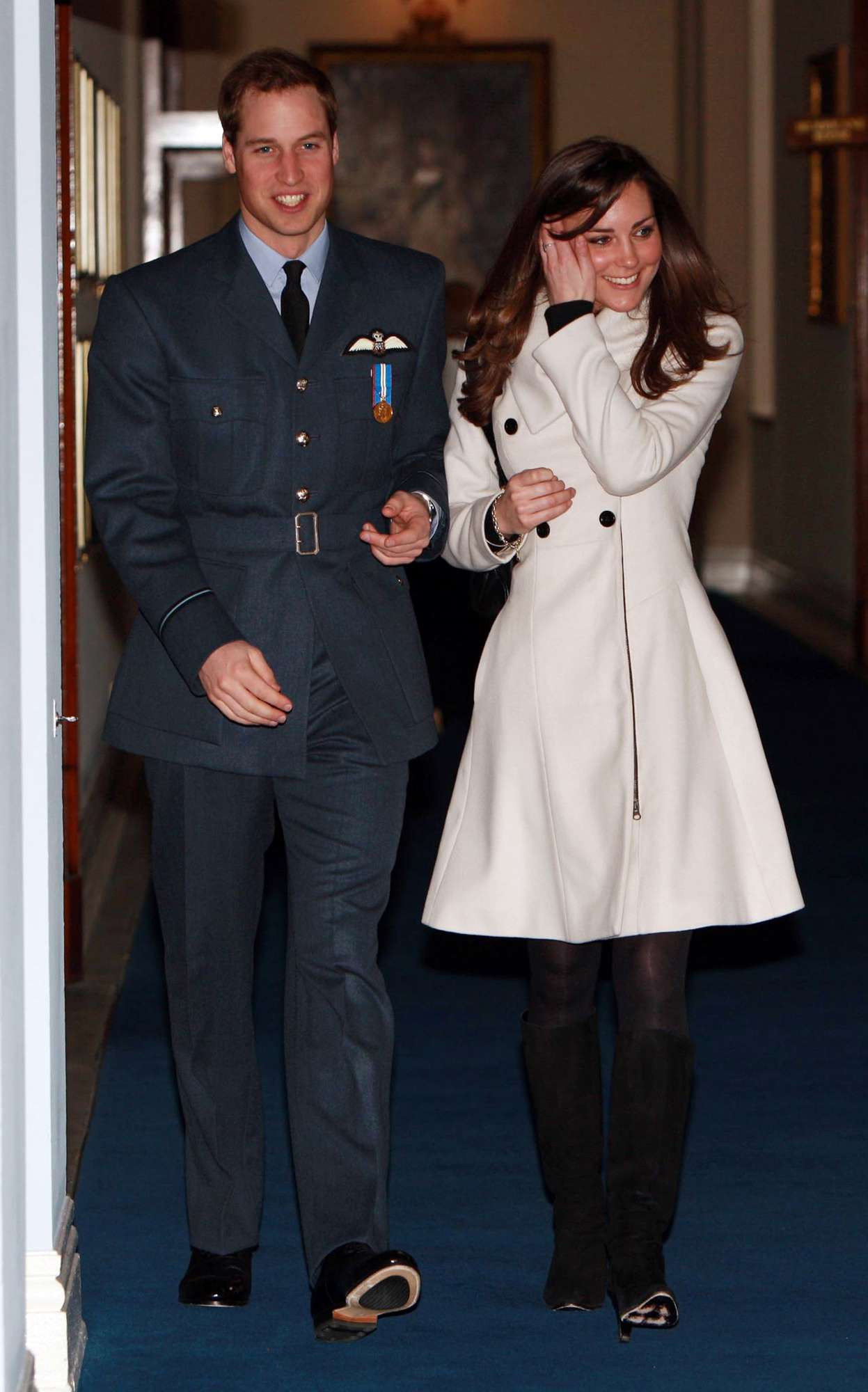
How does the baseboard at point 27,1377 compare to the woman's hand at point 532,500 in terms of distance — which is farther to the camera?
the woman's hand at point 532,500

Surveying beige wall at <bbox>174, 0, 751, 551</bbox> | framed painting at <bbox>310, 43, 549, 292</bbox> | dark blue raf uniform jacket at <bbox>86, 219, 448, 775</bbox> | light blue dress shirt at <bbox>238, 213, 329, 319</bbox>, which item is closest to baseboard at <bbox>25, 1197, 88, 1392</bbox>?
dark blue raf uniform jacket at <bbox>86, 219, 448, 775</bbox>

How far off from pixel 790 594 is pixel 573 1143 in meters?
10.3

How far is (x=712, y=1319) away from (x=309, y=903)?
87cm

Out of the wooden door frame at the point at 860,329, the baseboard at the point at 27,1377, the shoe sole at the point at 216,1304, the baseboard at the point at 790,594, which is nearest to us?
the baseboard at the point at 27,1377

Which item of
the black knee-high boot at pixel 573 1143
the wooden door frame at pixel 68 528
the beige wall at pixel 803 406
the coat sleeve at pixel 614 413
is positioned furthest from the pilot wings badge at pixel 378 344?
the beige wall at pixel 803 406

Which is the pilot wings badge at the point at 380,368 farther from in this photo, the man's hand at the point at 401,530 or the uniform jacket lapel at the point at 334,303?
the man's hand at the point at 401,530

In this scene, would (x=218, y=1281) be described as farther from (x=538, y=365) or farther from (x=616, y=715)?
(x=538, y=365)

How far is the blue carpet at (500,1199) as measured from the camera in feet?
10.0

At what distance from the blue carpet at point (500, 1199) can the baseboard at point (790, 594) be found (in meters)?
5.56

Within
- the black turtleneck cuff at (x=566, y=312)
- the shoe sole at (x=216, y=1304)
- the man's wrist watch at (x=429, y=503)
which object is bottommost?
the shoe sole at (x=216, y=1304)

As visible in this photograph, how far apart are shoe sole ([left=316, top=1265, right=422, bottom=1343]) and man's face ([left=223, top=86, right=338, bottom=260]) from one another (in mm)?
1472

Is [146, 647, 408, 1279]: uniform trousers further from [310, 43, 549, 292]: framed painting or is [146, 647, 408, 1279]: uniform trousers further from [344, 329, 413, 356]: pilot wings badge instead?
[310, 43, 549, 292]: framed painting

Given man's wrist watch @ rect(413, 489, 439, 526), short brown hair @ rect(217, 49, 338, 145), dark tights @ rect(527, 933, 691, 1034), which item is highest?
short brown hair @ rect(217, 49, 338, 145)

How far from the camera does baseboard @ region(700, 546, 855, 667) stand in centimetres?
1154
